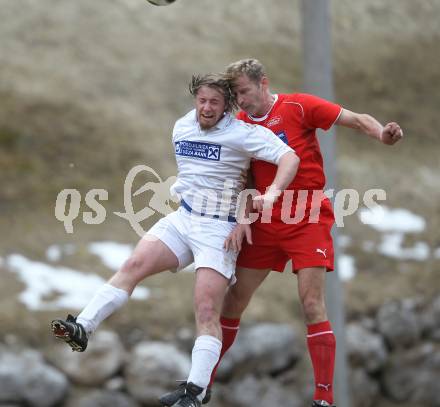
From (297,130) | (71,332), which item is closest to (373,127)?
(297,130)

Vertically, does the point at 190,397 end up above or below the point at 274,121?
below

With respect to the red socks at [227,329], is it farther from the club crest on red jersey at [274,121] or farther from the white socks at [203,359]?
the club crest on red jersey at [274,121]

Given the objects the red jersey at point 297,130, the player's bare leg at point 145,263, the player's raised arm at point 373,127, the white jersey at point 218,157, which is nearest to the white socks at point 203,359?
the player's bare leg at point 145,263

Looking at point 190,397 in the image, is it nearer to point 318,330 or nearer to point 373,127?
point 318,330

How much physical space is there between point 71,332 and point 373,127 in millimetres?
1780

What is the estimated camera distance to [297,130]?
17.1ft

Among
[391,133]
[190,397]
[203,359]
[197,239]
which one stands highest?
[391,133]

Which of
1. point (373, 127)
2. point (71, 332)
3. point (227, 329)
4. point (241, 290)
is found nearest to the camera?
point (71, 332)

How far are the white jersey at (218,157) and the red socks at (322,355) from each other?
0.74 metres

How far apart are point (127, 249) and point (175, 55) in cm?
420

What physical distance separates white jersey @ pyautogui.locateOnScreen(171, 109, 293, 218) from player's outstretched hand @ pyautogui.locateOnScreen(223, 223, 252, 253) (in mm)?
120

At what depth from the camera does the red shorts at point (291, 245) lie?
515 centimetres

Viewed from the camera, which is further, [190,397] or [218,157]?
[218,157]

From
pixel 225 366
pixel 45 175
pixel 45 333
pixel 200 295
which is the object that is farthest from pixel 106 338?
pixel 200 295
